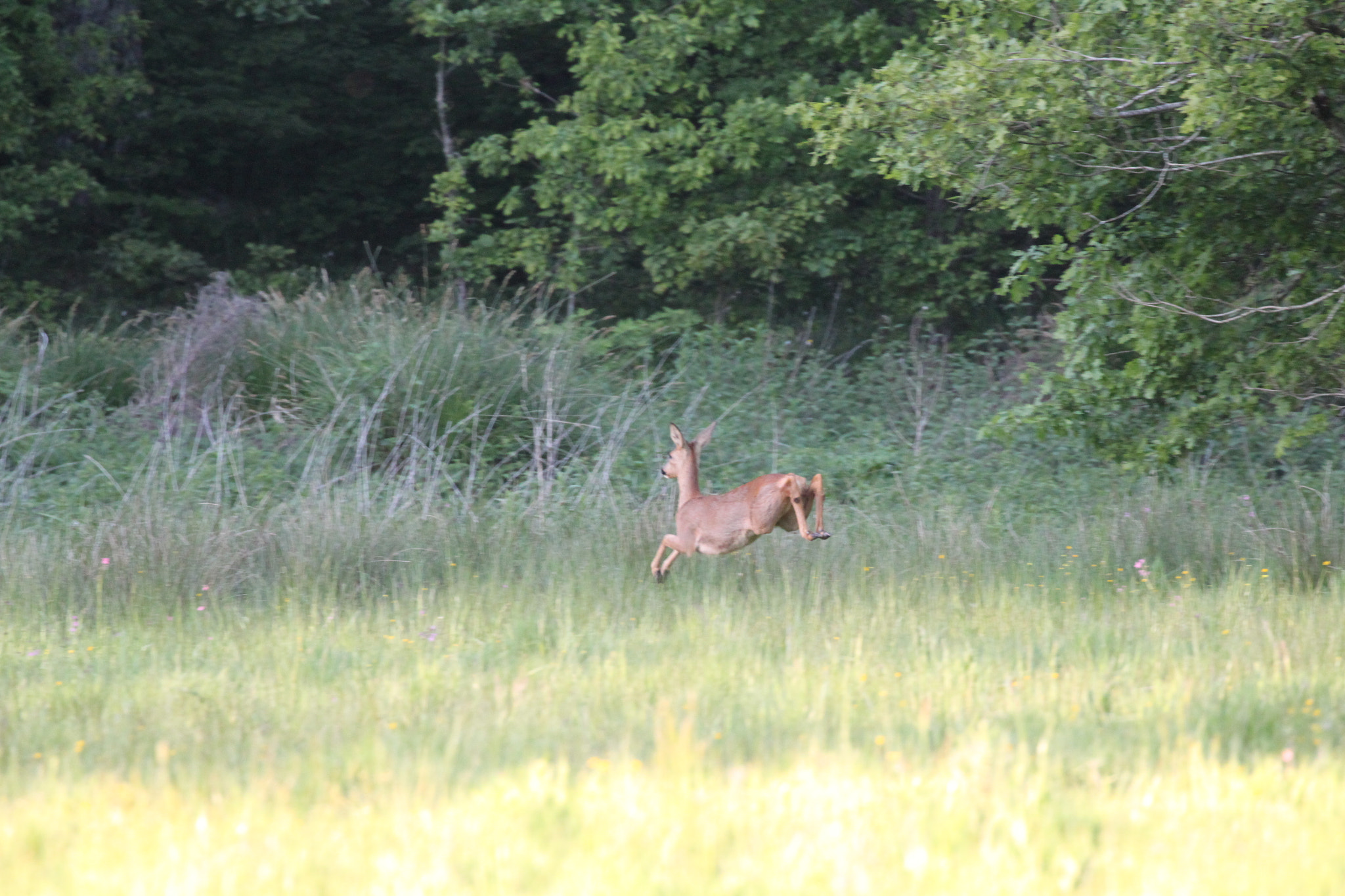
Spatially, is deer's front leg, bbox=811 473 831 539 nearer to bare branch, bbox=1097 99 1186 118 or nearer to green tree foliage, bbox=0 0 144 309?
bare branch, bbox=1097 99 1186 118

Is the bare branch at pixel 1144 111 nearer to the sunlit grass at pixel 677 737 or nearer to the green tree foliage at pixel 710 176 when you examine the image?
the sunlit grass at pixel 677 737

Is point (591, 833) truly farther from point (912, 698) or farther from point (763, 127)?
point (763, 127)

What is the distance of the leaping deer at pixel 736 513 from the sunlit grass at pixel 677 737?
0.34m

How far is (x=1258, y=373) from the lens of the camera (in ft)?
26.9

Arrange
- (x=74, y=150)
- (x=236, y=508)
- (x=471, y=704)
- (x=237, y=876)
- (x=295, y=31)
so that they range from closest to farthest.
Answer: (x=237, y=876), (x=471, y=704), (x=236, y=508), (x=74, y=150), (x=295, y=31)

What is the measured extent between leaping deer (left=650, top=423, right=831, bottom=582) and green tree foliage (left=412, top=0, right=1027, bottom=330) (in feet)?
25.1

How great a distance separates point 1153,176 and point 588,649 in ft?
16.1

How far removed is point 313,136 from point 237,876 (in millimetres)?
17987

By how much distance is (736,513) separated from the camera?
22.6ft

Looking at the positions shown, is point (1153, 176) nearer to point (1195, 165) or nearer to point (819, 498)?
point (1195, 165)

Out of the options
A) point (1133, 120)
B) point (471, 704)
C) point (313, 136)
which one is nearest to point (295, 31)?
point (313, 136)

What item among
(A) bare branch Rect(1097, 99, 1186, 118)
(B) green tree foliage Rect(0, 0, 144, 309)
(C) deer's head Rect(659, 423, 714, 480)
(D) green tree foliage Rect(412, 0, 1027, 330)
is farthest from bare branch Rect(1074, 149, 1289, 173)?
(B) green tree foliage Rect(0, 0, 144, 309)

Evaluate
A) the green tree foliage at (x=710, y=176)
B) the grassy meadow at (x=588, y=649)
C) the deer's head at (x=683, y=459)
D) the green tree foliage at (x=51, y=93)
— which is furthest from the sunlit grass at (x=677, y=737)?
the green tree foliage at (x=51, y=93)

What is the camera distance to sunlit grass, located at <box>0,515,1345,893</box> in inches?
141
